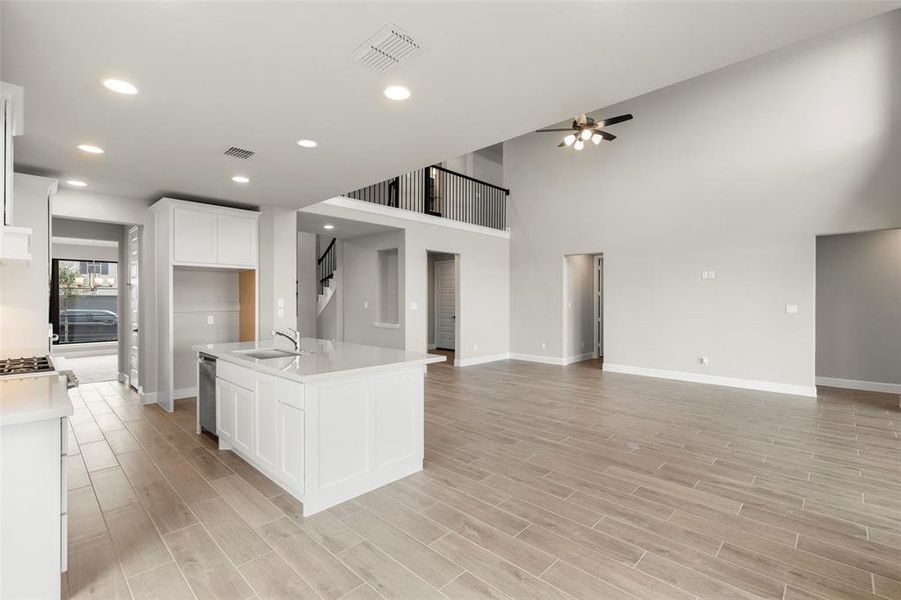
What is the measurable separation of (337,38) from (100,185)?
4154mm

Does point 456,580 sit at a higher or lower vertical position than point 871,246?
lower

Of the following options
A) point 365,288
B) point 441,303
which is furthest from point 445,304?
point 365,288

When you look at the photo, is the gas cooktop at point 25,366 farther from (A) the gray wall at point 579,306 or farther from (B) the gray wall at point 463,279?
(A) the gray wall at point 579,306

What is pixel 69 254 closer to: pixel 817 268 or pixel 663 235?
pixel 663 235

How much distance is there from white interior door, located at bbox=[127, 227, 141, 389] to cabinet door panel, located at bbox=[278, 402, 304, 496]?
13.1 ft

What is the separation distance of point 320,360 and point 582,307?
6982mm

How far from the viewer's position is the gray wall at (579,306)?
27.6ft

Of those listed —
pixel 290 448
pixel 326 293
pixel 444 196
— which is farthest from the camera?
pixel 326 293

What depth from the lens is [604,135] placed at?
21.4ft

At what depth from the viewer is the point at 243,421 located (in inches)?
126

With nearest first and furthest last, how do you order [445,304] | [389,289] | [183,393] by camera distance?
1. [183,393]
2. [389,289]
3. [445,304]

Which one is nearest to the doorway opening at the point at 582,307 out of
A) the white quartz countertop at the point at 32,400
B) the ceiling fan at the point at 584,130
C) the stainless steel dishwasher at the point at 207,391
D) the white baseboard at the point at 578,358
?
the white baseboard at the point at 578,358

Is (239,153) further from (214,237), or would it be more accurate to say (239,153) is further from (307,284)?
(307,284)

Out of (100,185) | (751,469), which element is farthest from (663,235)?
(100,185)
